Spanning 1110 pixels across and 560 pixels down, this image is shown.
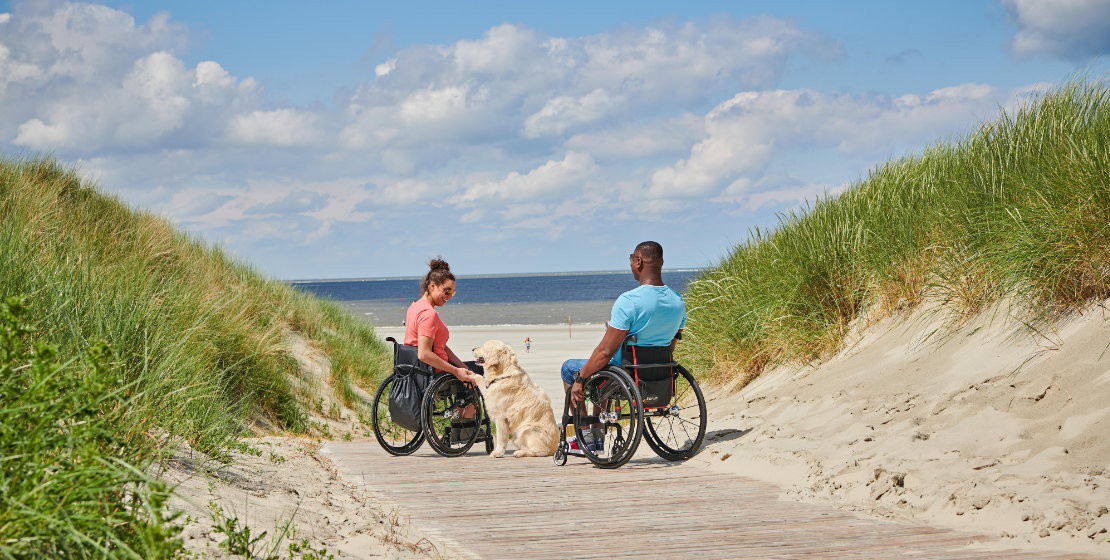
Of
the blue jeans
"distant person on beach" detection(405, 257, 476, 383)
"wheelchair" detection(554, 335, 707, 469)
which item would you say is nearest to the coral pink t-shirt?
"distant person on beach" detection(405, 257, 476, 383)

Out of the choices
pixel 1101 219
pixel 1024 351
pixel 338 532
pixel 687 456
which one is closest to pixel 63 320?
pixel 338 532

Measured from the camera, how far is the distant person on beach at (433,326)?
22.5 feet

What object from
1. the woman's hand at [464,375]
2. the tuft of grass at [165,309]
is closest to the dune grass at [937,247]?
the woman's hand at [464,375]

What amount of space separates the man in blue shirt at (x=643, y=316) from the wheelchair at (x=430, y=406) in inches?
49.4

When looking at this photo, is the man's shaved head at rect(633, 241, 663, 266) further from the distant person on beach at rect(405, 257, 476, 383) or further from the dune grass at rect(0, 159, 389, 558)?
the dune grass at rect(0, 159, 389, 558)

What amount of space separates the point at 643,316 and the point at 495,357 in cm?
130

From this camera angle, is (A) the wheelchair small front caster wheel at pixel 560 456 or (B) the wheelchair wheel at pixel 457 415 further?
(B) the wheelchair wheel at pixel 457 415

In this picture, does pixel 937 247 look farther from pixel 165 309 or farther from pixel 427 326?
pixel 165 309

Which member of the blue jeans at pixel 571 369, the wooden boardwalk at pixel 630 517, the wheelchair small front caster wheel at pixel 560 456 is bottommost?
the wooden boardwalk at pixel 630 517

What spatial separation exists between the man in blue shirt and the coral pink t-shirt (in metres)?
1.30

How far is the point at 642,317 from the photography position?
6207mm

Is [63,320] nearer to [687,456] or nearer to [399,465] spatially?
[399,465]

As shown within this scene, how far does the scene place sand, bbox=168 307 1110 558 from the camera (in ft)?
13.4

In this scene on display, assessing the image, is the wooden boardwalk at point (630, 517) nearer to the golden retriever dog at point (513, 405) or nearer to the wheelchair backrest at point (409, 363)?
the golden retriever dog at point (513, 405)
